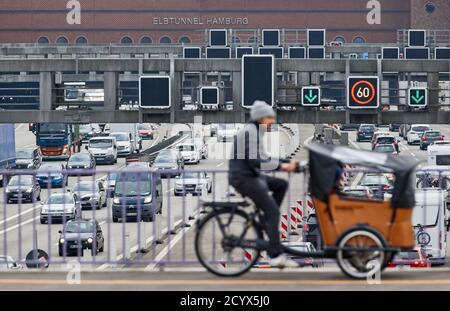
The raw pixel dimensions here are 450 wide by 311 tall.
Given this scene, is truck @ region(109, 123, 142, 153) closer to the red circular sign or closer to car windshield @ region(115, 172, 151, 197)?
the red circular sign

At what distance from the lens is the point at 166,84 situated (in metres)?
52.7

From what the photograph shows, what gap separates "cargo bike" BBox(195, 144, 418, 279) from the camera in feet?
41.7

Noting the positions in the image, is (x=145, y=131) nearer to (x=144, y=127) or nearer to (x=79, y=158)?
(x=144, y=127)

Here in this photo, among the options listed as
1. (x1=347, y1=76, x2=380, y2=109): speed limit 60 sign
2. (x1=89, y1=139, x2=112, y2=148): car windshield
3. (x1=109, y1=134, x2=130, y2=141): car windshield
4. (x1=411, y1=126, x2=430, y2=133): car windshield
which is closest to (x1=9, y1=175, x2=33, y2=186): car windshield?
(x1=347, y1=76, x2=380, y2=109): speed limit 60 sign

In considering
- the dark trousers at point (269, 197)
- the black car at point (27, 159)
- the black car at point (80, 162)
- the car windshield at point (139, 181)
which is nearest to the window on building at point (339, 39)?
the black car at point (27, 159)

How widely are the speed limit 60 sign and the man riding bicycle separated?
40.1 m

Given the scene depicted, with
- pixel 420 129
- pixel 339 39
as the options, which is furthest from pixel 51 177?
pixel 339 39

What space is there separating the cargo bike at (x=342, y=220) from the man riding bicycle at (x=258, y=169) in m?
0.16

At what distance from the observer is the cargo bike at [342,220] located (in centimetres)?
1270

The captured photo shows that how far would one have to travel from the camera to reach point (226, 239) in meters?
13.1

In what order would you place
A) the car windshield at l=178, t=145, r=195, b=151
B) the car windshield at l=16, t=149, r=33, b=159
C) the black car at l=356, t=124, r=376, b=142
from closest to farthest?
the car windshield at l=16, t=149, r=33, b=159, the car windshield at l=178, t=145, r=195, b=151, the black car at l=356, t=124, r=376, b=142

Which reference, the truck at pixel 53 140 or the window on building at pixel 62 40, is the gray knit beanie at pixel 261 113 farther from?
the window on building at pixel 62 40

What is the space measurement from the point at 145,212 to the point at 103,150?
5916cm
